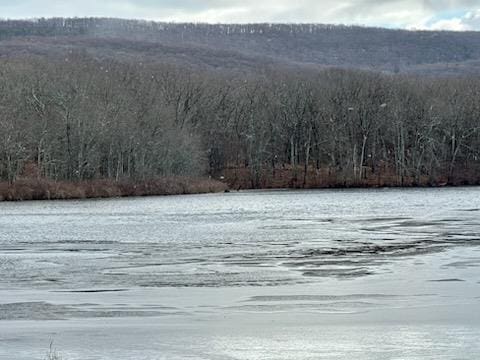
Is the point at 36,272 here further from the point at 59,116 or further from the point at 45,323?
the point at 59,116

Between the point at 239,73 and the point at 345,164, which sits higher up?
the point at 239,73

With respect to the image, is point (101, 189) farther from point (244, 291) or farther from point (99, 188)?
point (244, 291)

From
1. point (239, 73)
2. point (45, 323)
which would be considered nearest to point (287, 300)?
point (45, 323)

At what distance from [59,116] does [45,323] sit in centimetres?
6807

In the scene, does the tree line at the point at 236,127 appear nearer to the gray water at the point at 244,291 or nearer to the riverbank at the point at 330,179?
the riverbank at the point at 330,179

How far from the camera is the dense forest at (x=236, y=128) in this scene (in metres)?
81.6

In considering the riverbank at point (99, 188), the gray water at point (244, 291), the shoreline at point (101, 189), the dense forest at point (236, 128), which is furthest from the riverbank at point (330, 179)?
the gray water at point (244, 291)

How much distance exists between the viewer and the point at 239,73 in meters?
183

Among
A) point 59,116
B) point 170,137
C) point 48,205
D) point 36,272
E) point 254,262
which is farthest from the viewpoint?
point 170,137

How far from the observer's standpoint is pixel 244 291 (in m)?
19.1

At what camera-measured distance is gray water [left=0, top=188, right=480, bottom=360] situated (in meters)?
13.6

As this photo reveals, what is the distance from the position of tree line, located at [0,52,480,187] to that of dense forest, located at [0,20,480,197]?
16cm

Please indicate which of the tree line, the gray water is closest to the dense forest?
the tree line

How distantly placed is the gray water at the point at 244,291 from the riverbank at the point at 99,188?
107 feet
